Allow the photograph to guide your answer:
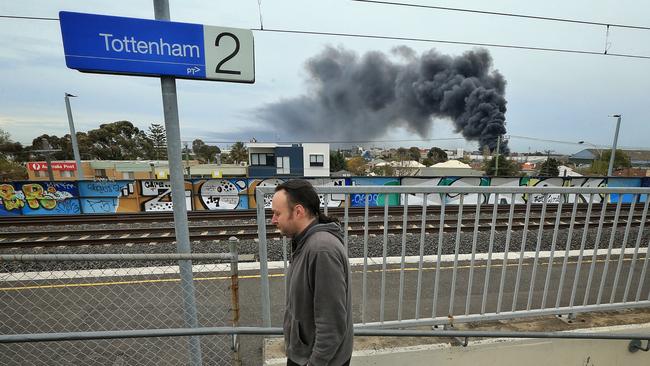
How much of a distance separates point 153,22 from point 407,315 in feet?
12.8

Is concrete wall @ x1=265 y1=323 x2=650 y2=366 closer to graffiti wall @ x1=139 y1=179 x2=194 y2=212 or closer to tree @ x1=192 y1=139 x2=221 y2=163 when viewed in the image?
graffiti wall @ x1=139 y1=179 x2=194 y2=212

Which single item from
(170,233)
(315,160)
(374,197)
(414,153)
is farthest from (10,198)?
(414,153)

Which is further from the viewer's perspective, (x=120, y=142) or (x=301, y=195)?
(x=120, y=142)

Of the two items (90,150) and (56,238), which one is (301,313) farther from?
(90,150)

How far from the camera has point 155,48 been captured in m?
1.79

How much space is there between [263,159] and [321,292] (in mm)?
44316

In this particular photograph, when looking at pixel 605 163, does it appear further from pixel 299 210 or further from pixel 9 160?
pixel 9 160

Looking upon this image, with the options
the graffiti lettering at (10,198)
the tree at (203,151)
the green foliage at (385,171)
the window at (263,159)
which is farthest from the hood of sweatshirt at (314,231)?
the tree at (203,151)

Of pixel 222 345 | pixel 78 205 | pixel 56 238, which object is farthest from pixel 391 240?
pixel 78 205

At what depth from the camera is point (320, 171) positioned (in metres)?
44.6

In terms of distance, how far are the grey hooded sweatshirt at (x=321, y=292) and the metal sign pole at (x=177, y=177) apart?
94 cm

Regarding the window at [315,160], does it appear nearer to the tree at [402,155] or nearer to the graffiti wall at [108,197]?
the tree at [402,155]

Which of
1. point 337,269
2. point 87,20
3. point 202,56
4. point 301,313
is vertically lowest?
point 301,313

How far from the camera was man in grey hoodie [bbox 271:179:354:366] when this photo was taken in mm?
1516
